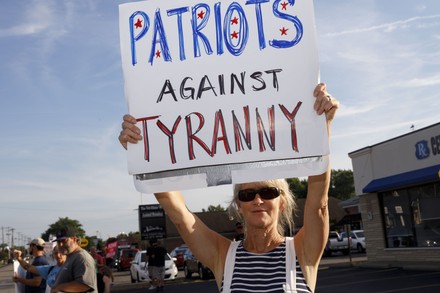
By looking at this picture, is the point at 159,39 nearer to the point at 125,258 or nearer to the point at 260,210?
the point at 260,210

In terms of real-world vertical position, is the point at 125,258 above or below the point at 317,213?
below

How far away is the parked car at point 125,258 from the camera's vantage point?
3928cm

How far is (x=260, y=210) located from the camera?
2.62 metres

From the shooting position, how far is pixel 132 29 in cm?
282

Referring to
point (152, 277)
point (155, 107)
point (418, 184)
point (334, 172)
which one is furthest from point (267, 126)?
A: point (334, 172)

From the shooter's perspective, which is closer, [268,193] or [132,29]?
[268,193]

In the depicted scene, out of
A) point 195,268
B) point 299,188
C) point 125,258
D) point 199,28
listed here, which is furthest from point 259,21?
point 299,188

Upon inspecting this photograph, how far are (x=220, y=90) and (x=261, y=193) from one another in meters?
0.55

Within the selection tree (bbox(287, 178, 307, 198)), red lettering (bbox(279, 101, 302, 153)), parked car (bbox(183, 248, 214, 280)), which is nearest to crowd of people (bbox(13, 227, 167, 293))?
red lettering (bbox(279, 101, 302, 153))

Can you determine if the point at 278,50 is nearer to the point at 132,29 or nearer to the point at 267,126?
the point at 267,126

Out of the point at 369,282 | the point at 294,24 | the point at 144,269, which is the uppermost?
the point at 294,24

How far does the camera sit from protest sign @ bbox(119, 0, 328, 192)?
2568 mm

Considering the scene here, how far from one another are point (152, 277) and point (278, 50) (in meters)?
17.9

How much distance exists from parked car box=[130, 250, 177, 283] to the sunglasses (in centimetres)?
2141
